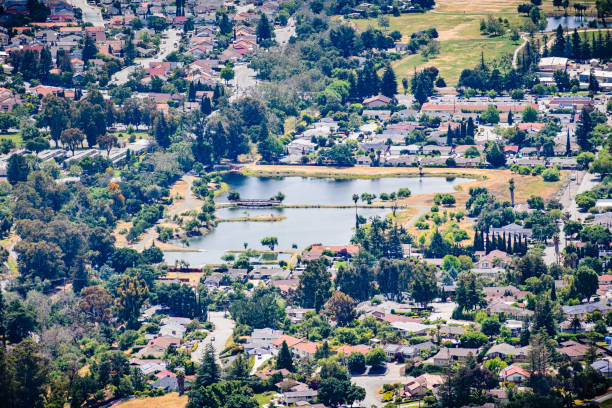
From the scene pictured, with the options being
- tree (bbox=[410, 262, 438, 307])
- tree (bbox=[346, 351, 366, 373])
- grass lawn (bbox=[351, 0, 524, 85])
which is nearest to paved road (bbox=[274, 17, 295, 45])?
grass lawn (bbox=[351, 0, 524, 85])

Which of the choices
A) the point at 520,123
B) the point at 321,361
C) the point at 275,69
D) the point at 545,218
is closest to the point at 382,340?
the point at 321,361

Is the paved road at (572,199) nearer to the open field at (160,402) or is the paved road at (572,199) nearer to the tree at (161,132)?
the open field at (160,402)

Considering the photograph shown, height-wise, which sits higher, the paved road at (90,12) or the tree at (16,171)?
the paved road at (90,12)

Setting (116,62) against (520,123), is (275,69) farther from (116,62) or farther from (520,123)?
(520,123)

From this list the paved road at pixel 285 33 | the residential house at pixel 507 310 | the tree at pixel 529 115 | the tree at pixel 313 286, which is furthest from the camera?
the paved road at pixel 285 33

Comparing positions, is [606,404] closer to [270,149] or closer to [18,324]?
[18,324]

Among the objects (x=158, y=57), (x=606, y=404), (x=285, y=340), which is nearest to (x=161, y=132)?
(x=158, y=57)

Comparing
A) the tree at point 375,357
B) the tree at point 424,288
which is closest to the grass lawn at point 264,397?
the tree at point 375,357
